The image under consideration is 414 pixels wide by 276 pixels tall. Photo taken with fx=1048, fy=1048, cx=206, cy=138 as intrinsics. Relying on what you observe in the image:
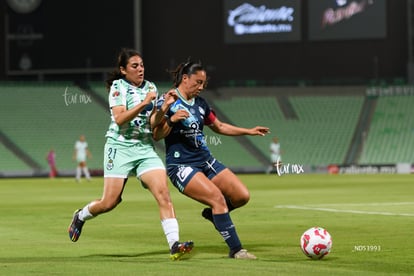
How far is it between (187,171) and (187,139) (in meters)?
0.42

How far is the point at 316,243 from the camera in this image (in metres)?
12.7

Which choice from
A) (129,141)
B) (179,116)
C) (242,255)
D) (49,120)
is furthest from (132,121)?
(49,120)

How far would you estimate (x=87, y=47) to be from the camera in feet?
181

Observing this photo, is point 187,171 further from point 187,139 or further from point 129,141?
point 129,141

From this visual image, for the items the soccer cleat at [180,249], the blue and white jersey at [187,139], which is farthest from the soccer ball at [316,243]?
the blue and white jersey at [187,139]

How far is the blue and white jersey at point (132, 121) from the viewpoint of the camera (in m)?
13.2

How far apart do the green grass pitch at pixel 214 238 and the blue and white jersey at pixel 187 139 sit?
128 centimetres

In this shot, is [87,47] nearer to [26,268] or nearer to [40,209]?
[40,209]

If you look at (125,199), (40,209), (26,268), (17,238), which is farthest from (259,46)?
(26,268)

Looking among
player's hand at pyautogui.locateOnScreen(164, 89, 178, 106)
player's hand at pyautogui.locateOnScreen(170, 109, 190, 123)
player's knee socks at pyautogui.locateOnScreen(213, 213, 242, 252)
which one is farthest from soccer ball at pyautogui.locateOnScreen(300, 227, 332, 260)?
player's hand at pyautogui.locateOnScreen(164, 89, 178, 106)

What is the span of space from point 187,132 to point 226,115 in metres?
47.5

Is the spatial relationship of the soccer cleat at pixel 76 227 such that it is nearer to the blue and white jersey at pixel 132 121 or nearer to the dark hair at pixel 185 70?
the blue and white jersey at pixel 132 121

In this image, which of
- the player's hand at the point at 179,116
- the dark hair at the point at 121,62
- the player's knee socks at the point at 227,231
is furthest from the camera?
the dark hair at the point at 121,62

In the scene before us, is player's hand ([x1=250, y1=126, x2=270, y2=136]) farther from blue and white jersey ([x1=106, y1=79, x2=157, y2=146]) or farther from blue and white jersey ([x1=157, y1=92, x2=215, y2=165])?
blue and white jersey ([x1=106, y1=79, x2=157, y2=146])
